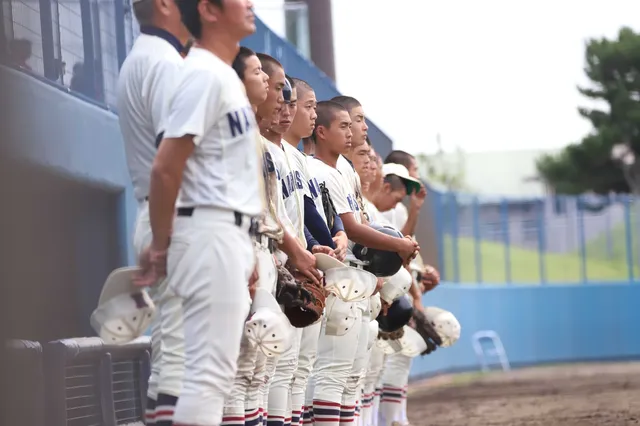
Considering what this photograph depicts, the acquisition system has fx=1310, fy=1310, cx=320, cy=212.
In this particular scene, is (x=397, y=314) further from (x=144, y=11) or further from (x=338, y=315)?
(x=144, y=11)

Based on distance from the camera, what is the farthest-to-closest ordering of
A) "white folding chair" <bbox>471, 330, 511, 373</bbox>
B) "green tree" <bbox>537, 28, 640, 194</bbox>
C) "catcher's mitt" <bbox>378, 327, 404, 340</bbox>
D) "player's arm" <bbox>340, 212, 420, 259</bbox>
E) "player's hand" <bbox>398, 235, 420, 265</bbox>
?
1. "green tree" <bbox>537, 28, 640, 194</bbox>
2. "white folding chair" <bbox>471, 330, 511, 373</bbox>
3. "catcher's mitt" <bbox>378, 327, 404, 340</bbox>
4. "player's hand" <bbox>398, 235, 420, 265</bbox>
5. "player's arm" <bbox>340, 212, 420, 259</bbox>

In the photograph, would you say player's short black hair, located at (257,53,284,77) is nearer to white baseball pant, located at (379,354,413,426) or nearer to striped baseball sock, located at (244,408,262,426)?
striped baseball sock, located at (244,408,262,426)

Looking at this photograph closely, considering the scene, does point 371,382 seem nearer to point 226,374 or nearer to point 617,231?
point 226,374

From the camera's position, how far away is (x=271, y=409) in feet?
18.6

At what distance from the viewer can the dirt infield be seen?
1056 centimetres

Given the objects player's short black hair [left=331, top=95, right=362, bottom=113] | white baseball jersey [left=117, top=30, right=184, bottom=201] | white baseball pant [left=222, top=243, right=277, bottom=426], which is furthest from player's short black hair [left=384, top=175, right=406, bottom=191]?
white baseball jersey [left=117, top=30, right=184, bottom=201]

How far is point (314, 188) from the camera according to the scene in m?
6.34

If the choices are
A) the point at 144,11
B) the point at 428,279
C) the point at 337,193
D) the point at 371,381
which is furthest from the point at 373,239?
the point at 428,279

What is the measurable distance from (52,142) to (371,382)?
380 centimetres

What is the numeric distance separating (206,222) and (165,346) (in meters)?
0.45

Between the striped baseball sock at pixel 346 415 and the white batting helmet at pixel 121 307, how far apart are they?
2.76 meters

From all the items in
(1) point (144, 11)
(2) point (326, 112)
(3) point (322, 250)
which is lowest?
(3) point (322, 250)

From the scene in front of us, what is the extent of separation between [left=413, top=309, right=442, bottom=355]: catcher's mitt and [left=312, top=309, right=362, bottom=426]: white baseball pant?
285 centimetres

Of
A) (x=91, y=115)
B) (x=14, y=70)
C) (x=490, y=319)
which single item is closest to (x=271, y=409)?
(x=91, y=115)
